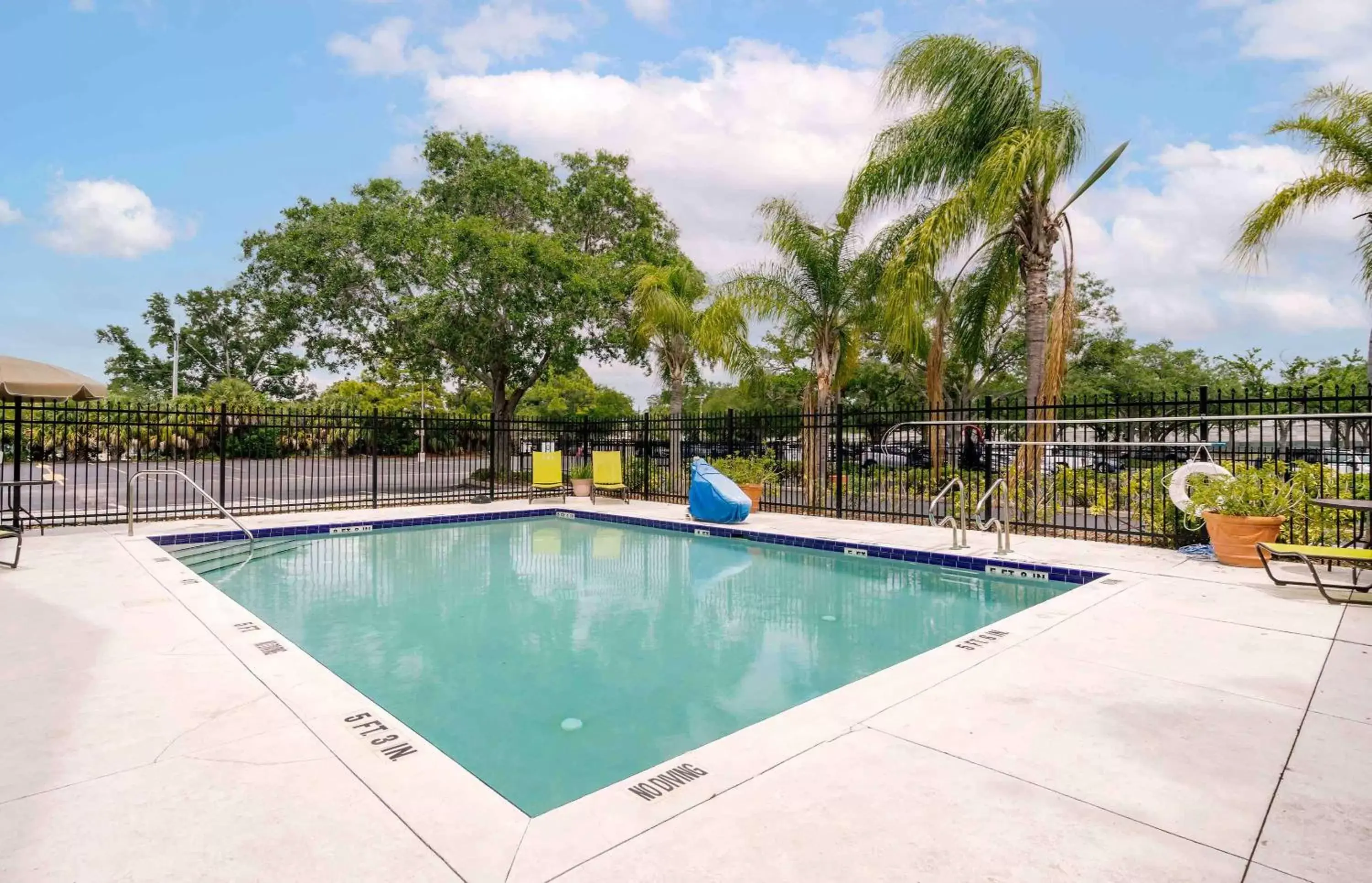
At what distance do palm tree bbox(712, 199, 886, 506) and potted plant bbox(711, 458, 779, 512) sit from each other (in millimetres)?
705

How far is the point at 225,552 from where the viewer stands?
27.5 ft

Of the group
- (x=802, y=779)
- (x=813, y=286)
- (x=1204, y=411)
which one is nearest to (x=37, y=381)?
(x=802, y=779)

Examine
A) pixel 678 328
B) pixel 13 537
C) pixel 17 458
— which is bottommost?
pixel 13 537

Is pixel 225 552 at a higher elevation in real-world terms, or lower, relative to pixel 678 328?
lower

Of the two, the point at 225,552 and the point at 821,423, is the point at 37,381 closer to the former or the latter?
the point at 225,552

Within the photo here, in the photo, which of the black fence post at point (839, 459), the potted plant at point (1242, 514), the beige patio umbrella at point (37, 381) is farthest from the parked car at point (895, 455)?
the beige patio umbrella at point (37, 381)

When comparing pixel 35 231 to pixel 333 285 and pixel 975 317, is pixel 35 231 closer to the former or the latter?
pixel 333 285

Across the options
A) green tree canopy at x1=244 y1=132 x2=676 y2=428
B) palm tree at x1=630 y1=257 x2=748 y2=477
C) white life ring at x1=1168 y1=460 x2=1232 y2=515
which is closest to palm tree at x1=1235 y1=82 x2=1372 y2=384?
white life ring at x1=1168 y1=460 x2=1232 y2=515

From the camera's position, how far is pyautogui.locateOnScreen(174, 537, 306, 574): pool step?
773 centimetres

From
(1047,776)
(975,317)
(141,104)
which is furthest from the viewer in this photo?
(975,317)

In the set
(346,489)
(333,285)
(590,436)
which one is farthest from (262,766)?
(333,285)

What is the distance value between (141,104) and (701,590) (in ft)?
38.4

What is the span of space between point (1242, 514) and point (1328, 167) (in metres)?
5.64

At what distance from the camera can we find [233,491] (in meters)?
16.8
